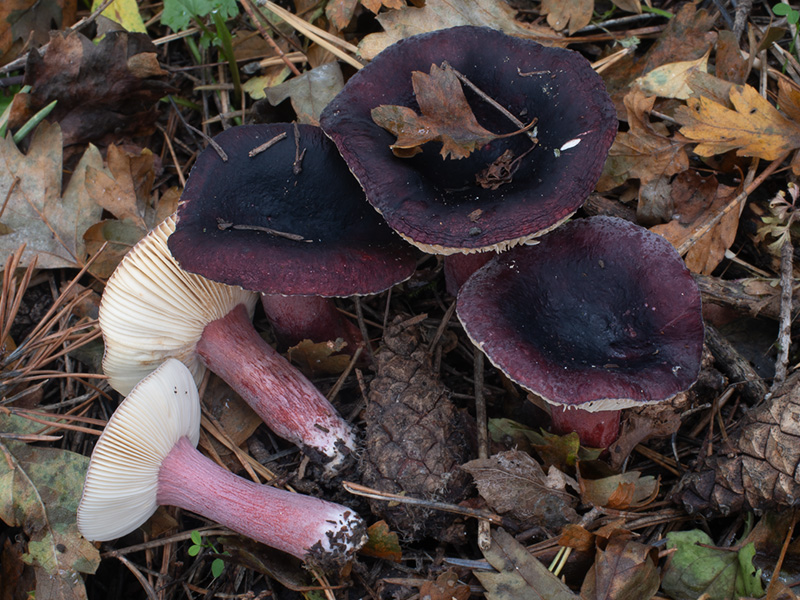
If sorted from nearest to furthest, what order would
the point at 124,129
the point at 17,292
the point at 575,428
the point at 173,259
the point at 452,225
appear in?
the point at 452,225
the point at 173,259
the point at 575,428
the point at 17,292
the point at 124,129

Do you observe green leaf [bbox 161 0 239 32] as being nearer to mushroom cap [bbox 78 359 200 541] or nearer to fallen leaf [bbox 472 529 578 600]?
mushroom cap [bbox 78 359 200 541]

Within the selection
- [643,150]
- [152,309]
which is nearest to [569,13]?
[643,150]

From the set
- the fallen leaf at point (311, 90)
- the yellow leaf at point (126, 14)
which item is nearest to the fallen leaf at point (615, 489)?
the fallen leaf at point (311, 90)

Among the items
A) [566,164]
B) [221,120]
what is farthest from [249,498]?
[221,120]

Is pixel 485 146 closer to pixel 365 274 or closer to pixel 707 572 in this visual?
pixel 365 274

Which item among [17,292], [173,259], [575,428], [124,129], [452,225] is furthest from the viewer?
[124,129]

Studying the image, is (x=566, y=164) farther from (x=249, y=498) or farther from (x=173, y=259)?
(x=249, y=498)

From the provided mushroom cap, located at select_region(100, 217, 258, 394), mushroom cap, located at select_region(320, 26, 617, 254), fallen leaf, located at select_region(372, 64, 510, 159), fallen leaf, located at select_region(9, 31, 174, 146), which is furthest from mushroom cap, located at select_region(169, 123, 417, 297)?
fallen leaf, located at select_region(9, 31, 174, 146)
